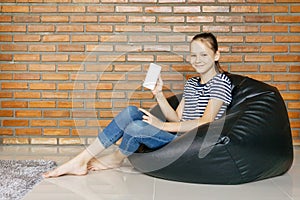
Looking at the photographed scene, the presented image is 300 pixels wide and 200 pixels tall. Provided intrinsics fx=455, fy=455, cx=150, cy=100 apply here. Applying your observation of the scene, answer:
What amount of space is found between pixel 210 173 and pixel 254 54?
62.8 inches

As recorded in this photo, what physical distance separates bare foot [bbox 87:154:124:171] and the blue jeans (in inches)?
10.2

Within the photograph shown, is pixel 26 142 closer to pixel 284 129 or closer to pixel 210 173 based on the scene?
pixel 210 173

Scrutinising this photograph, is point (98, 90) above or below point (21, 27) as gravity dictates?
below

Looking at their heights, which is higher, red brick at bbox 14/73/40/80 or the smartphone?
the smartphone

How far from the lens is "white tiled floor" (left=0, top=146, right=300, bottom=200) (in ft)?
7.49

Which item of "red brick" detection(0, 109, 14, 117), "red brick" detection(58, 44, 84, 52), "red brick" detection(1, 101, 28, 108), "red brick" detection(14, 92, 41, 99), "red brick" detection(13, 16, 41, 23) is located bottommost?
"red brick" detection(0, 109, 14, 117)

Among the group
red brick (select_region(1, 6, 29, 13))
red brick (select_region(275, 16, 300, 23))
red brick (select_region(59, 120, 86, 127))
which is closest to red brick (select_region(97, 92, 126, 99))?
red brick (select_region(59, 120, 86, 127))

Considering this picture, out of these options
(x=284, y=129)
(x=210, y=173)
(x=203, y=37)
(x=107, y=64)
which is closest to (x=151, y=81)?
(x=203, y=37)

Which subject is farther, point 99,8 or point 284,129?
point 99,8

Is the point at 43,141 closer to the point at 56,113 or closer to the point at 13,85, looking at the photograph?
the point at 56,113

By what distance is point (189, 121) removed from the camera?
9.05 feet

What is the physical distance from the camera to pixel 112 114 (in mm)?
3883

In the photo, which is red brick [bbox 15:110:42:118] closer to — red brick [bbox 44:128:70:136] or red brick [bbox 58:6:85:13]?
red brick [bbox 44:128:70:136]

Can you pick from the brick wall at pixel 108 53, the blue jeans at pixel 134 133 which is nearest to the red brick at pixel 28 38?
the brick wall at pixel 108 53
